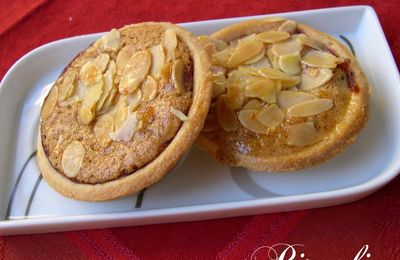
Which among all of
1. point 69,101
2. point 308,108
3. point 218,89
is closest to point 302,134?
point 308,108

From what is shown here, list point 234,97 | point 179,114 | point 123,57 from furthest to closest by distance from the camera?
point 123,57
point 234,97
point 179,114

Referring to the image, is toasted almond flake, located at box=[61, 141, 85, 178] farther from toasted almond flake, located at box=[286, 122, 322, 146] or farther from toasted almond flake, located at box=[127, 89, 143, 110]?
toasted almond flake, located at box=[286, 122, 322, 146]

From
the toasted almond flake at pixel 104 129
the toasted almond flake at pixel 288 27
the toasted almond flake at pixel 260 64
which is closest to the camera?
the toasted almond flake at pixel 104 129

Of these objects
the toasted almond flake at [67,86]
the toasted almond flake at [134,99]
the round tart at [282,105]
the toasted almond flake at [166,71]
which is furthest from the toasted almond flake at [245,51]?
the toasted almond flake at [67,86]

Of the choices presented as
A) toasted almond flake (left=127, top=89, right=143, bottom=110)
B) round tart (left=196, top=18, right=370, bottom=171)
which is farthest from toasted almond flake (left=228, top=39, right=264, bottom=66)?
toasted almond flake (left=127, top=89, right=143, bottom=110)

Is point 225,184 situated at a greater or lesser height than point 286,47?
lesser

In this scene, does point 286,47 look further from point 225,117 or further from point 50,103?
point 50,103

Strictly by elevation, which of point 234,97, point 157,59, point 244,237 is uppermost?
point 157,59

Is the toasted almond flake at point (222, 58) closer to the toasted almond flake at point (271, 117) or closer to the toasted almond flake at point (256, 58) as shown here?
the toasted almond flake at point (256, 58)
